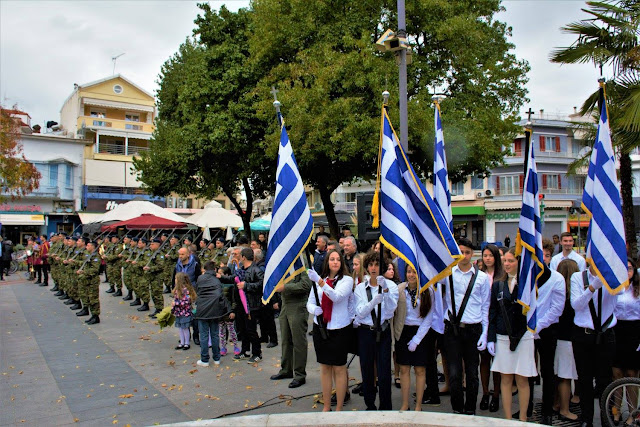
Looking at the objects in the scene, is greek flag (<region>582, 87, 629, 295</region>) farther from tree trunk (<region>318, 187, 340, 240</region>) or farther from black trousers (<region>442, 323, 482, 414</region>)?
tree trunk (<region>318, 187, 340, 240</region>)

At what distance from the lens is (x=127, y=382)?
311 inches

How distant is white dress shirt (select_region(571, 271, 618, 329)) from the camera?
223 inches

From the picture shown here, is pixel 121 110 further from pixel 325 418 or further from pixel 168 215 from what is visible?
pixel 325 418

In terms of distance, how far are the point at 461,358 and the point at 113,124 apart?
4686 centimetres

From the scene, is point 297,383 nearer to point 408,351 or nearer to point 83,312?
point 408,351

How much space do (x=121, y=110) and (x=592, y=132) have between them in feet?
142

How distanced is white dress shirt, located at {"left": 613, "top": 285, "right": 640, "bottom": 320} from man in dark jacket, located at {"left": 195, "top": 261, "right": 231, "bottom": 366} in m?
5.71

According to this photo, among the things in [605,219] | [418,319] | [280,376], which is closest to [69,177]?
[280,376]

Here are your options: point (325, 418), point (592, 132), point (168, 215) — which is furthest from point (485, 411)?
point (168, 215)

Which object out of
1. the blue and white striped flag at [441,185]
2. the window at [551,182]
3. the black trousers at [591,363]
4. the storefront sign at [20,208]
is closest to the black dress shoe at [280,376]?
the blue and white striped flag at [441,185]

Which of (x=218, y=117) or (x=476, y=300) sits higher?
(x=218, y=117)

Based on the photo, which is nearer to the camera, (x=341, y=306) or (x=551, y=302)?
(x=551, y=302)

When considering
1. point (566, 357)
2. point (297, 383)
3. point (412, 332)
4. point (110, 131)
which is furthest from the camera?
point (110, 131)

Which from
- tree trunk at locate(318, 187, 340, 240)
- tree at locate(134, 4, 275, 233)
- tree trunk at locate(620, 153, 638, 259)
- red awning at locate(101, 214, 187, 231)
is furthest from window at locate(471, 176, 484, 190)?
tree trunk at locate(620, 153, 638, 259)
